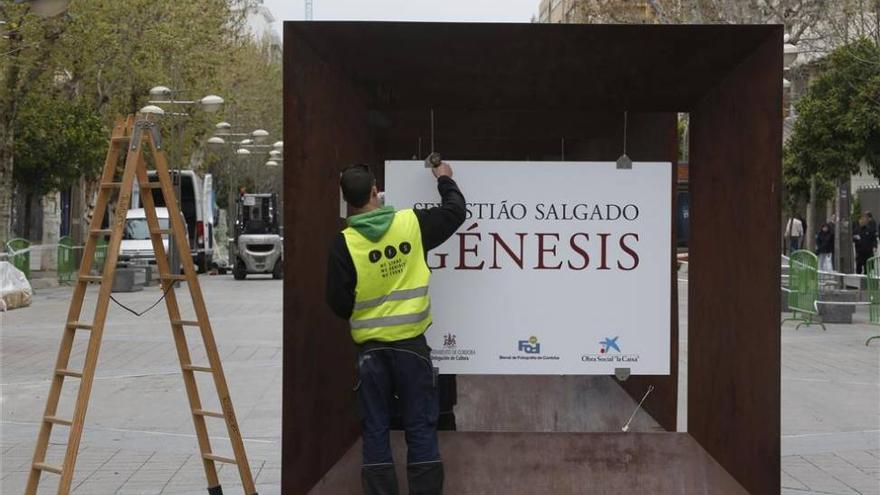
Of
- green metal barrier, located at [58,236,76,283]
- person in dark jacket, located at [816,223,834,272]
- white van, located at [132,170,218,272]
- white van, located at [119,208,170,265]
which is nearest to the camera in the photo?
green metal barrier, located at [58,236,76,283]

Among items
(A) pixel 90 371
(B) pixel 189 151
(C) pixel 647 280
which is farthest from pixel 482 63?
(B) pixel 189 151

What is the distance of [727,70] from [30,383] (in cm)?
811

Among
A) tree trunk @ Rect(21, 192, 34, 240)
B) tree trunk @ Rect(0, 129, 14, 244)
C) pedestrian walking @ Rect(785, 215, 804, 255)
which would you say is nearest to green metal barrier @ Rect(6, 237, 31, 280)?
tree trunk @ Rect(0, 129, 14, 244)

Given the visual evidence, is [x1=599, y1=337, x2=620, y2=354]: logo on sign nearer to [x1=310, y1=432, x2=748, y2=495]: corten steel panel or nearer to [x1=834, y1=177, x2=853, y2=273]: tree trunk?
[x1=310, y1=432, x2=748, y2=495]: corten steel panel

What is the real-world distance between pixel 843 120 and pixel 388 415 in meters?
20.3

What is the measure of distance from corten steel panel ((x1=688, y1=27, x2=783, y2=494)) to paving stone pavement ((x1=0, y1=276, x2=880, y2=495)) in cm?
147

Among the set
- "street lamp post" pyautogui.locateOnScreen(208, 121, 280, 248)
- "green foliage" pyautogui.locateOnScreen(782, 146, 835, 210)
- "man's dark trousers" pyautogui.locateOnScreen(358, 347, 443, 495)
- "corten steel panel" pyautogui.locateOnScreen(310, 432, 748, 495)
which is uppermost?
"street lamp post" pyautogui.locateOnScreen(208, 121, 280, 248)

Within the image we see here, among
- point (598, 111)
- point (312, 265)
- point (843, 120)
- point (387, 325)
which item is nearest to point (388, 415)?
point (387, 325)

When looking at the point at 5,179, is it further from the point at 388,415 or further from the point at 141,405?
the point at 388,415

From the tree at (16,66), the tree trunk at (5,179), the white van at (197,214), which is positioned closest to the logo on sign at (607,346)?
the tree at (16,66)

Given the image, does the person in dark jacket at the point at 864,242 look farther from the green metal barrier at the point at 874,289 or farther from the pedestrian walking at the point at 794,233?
the green metal barrier at the point at 874,289

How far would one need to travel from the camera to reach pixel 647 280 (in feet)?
18.6

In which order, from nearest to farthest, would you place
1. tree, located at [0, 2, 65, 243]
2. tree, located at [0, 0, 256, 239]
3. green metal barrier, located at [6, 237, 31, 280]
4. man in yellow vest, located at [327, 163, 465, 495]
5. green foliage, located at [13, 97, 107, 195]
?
1. man in yellow vest, located at [327, 163, 465, 495]
2. tree, located at [0, 2, 65, 243]
3. green metal barrier, located at [6, 237, 31, 280]
4. tree, located at [0, 0, 256, 239]
5. green foliage, located at [13, 97, 107, 195]

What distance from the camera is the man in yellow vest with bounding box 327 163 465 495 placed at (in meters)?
5.18
